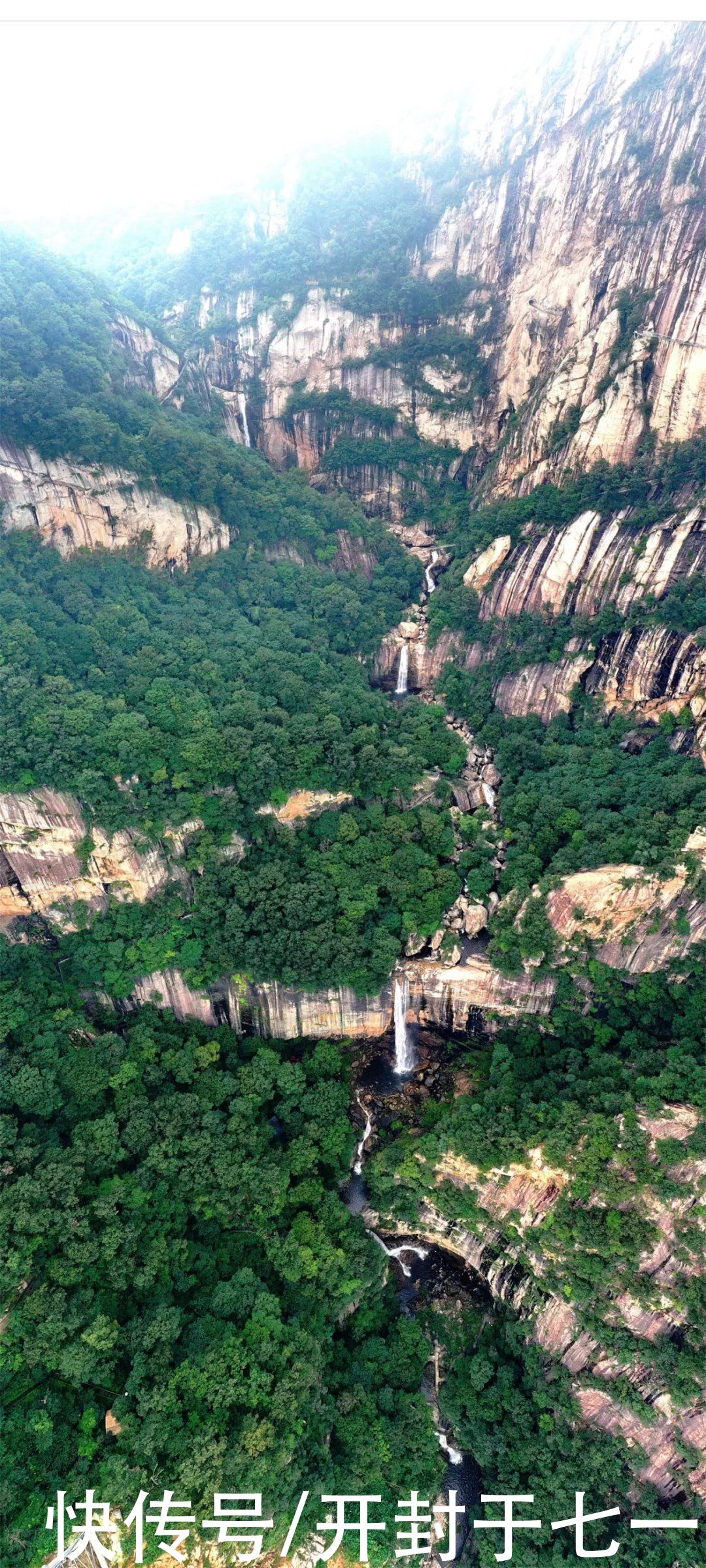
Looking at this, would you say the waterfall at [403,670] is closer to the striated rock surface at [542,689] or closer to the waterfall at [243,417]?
the striated rock surface at [542,689]

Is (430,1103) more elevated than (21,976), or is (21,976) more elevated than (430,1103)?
(21,976)

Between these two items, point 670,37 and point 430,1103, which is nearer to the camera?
point 430,1103

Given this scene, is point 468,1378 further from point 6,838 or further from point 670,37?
point 670,37

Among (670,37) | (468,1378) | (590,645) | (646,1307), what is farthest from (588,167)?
(468,1378)

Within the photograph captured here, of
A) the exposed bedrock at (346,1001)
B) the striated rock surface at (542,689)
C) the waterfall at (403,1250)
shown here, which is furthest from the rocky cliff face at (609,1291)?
the striated rock surface at (542,689)

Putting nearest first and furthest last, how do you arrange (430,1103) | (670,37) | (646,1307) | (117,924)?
(646,1307), (430,1103), (117,924), (670,37)
